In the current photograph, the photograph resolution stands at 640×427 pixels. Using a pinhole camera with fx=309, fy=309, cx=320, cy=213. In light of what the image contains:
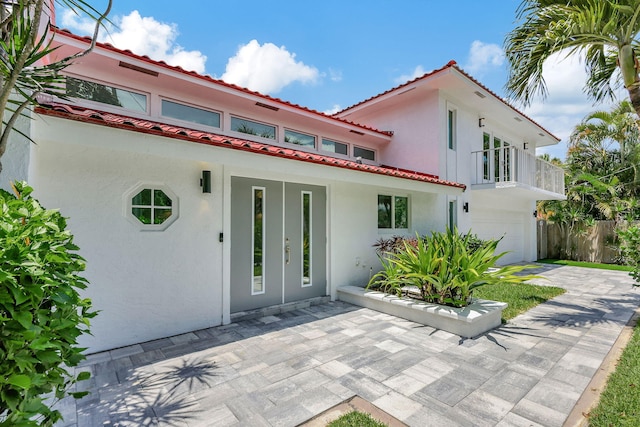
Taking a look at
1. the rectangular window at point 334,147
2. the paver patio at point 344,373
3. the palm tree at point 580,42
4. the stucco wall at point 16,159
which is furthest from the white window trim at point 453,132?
the stucco wall at point 16,159

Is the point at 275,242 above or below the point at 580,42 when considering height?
below

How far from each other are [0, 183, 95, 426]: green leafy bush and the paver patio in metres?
2.18

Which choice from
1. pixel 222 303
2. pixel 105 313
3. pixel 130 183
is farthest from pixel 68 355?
pixel 222 303

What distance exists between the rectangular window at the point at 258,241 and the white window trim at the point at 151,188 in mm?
1822

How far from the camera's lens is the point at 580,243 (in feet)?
62.7

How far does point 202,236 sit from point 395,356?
178 inches

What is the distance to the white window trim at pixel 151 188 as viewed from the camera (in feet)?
19.2

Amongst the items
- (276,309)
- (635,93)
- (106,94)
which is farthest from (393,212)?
(106,94)

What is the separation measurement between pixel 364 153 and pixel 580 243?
52.1ft

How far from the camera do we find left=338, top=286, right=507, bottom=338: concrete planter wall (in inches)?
250

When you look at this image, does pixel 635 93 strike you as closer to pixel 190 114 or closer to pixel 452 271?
pixel 452 271

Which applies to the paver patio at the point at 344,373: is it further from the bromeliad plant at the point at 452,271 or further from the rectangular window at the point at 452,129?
the rectangular window at the point at 452,129

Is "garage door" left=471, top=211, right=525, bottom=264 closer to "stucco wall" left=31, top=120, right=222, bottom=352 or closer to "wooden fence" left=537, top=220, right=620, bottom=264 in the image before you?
"wooden fence" left=537, top=220, right=620, bottom=264

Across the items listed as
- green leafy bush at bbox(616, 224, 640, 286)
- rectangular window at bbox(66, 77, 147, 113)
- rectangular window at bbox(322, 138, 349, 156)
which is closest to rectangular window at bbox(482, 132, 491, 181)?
green leafy bush at bbox(616, 224, 640, 286)
